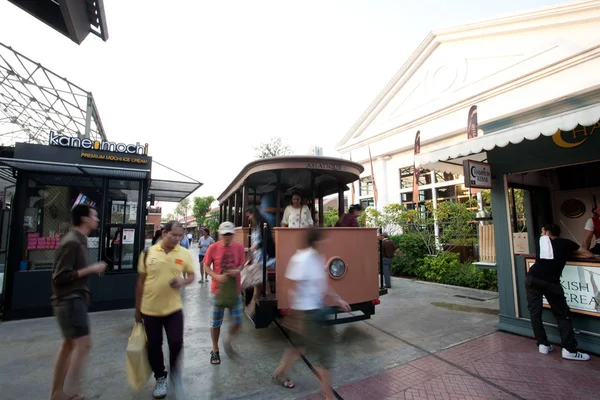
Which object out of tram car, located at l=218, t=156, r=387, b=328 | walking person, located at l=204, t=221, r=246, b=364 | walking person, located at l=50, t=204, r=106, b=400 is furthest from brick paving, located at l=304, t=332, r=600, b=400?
walking person, located at l=50, t=204, r=106, b=400

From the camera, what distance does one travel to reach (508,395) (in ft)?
9.62

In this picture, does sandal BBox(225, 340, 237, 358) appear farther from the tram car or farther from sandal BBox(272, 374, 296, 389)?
sandal BBox(272, 374, 296, 389)

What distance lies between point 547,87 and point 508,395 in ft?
40.8

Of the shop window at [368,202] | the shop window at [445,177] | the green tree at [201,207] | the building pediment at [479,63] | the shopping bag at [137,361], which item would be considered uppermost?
the building pediment at [479,63]

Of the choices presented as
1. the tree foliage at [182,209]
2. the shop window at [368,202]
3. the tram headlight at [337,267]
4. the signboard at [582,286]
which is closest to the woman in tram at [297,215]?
the tram headlight at [337,267]

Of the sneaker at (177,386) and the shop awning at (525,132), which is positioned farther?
the shop awning at (525,132)

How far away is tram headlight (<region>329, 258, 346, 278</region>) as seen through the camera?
13.3 feet

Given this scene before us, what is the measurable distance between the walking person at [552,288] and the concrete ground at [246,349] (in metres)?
Answer: 0.94

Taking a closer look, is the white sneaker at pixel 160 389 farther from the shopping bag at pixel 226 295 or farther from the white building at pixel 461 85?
the white building at pixel 461 85

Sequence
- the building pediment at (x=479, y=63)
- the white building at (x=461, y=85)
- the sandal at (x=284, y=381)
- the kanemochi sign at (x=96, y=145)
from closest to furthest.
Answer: the sandal at (x=284, y=381)
the kanemochi sign at (x=96, y=145)
the white building at (x=461, y=85)
the building pediment at (x=479, y=63)

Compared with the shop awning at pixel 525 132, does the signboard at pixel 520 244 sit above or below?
below

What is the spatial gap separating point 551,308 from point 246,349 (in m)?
4.02

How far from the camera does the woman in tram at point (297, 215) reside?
5.03 m

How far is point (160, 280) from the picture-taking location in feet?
9.30
